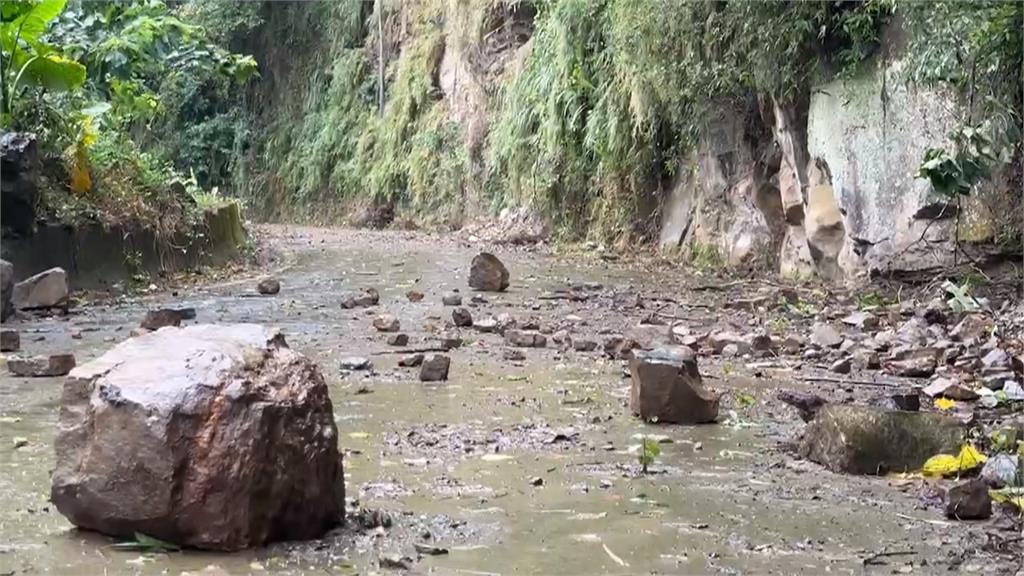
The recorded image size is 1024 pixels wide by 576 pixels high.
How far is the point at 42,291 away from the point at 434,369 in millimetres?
4256

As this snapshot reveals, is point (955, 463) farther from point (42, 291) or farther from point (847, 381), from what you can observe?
point (42, 291)

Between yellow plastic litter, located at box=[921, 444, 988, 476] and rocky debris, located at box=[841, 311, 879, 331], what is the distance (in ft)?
12.9

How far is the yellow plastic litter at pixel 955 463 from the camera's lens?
4012mm

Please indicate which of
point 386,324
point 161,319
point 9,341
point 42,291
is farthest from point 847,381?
point 42,291

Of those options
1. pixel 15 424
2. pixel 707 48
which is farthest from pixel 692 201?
pixel 15 424

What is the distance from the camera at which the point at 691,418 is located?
4.99 metres

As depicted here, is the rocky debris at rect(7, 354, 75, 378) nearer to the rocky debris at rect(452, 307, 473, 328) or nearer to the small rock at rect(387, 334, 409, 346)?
the small rock at rect(387, 334, 409, 346)

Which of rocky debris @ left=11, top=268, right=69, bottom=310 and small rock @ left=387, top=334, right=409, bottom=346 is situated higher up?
rocky debris @ left=11, top=268, right=69, bottom=310

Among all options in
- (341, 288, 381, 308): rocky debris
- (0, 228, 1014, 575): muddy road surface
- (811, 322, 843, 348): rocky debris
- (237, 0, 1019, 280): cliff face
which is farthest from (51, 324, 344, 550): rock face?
(237, 0, 1019, 280): cliff face

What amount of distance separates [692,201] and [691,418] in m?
10.1

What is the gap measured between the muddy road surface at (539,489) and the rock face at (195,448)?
0.29 feet

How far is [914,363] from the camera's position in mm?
6406

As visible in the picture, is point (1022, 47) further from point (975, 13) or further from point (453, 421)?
point (453, 421)

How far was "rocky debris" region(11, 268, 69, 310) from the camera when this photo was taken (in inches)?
342
